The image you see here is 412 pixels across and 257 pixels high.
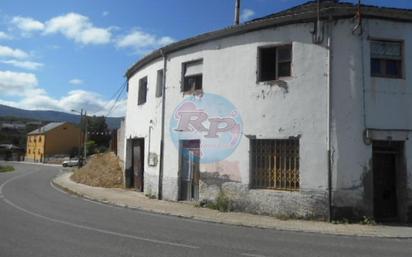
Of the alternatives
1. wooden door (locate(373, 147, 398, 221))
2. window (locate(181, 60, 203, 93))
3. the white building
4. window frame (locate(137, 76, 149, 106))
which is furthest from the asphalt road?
window frame (locate(137, 76, 149, 106))

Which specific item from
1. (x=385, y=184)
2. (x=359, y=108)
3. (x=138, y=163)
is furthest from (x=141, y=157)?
(x=385, y=184)

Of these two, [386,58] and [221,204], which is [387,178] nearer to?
[386,58]

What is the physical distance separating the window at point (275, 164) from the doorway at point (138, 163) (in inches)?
306

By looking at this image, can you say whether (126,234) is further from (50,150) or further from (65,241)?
(50,150)

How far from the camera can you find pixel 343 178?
1442cm

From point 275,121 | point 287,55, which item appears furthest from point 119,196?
point 287,55

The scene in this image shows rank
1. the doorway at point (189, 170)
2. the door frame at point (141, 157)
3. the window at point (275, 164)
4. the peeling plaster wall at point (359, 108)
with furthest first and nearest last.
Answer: the door frame at point (141, 157)
the doorway at point (189, 170)
the window at point (275, 164)
the peeling plaster wall at point (359, 108)

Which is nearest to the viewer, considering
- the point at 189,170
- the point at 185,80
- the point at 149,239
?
the point at 149,239

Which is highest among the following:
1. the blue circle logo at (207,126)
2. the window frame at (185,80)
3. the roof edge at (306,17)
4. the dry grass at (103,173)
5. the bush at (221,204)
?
Answer: the roof edge at (306,17)

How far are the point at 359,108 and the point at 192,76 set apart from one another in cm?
676

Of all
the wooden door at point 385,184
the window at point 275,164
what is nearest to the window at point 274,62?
the window at point 275,164

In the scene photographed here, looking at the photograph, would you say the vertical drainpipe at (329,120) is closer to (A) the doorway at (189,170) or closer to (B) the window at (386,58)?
(B) the window at (386,58)

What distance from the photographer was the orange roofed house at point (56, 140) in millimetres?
94750

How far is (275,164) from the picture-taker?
15.7 meters
